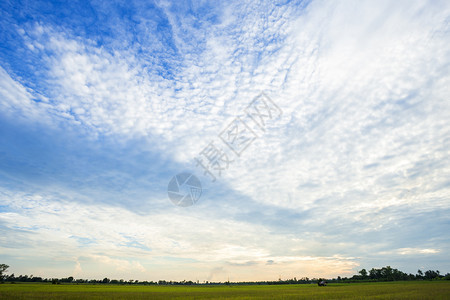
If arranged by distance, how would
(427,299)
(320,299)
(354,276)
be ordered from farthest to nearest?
(354,276) → (320,299) → (427,299)

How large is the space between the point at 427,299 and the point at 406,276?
663 feet

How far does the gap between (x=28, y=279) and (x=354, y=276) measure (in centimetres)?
25747

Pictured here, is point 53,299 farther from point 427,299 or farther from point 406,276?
point 406,276

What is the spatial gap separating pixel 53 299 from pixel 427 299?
37.8 metres

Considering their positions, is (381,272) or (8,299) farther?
(381,272)

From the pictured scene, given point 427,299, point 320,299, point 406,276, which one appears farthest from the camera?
point 406,276

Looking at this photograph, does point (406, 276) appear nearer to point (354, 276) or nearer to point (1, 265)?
point (354, 276)

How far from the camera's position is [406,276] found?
175250 mm

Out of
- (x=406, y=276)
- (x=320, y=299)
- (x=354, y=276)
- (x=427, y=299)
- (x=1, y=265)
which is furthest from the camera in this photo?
(x=354, y=276)

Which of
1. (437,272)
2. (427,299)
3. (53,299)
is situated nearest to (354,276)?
(437,272)

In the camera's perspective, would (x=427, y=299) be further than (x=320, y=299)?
No

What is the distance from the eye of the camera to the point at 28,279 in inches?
7687

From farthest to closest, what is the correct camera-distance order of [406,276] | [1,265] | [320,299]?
[406,276] → [1,265] → [320,299]

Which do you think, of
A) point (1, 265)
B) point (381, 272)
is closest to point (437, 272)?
point (381, 272)
